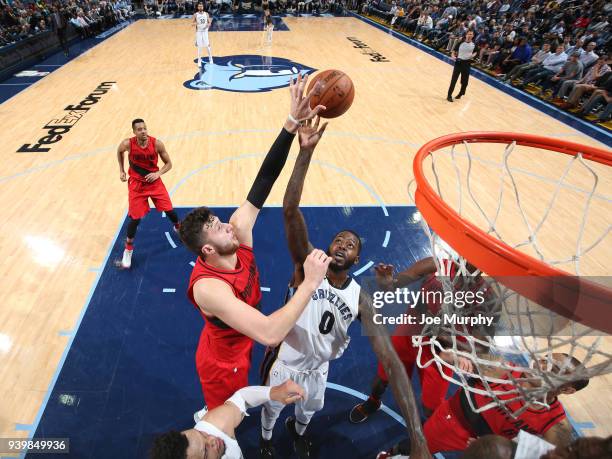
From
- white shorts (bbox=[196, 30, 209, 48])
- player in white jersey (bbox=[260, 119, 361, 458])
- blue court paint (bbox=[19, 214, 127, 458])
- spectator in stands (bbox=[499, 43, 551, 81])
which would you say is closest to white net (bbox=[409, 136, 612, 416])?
player in white jersey (bbox=[260, 119, 361, 458])

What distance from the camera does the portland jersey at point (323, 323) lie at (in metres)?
2.33

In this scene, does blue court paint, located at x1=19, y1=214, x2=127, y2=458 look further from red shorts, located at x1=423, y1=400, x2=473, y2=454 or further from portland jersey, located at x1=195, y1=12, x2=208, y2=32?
portland jersey, located at x1=195, y1=12, x2=208, y2=32

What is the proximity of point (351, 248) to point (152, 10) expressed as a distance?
26.0 m

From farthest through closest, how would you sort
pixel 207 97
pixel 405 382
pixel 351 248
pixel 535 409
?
pixel 207 97 → pixel 351 248 → pixel 535 409 → pixel 405 382

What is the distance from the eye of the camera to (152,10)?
74.4 feet

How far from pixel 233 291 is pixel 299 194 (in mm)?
677

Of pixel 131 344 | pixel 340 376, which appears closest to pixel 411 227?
pixel 340 376

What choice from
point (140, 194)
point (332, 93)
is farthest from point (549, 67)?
→ point (140, 194)

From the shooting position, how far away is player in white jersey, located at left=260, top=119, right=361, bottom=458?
7.41 feet

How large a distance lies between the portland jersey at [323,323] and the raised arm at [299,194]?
0.22 m

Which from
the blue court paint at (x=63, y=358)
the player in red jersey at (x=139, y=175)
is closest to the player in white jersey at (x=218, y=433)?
the blue court paint at (x=63, y=358)

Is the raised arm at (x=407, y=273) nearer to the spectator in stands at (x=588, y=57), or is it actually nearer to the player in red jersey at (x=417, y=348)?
the player in red jersey at (x=417, y=348)

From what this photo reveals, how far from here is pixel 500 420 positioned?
87.1 inches

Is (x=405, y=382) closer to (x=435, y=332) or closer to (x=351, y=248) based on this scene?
(x=435, y=332)
